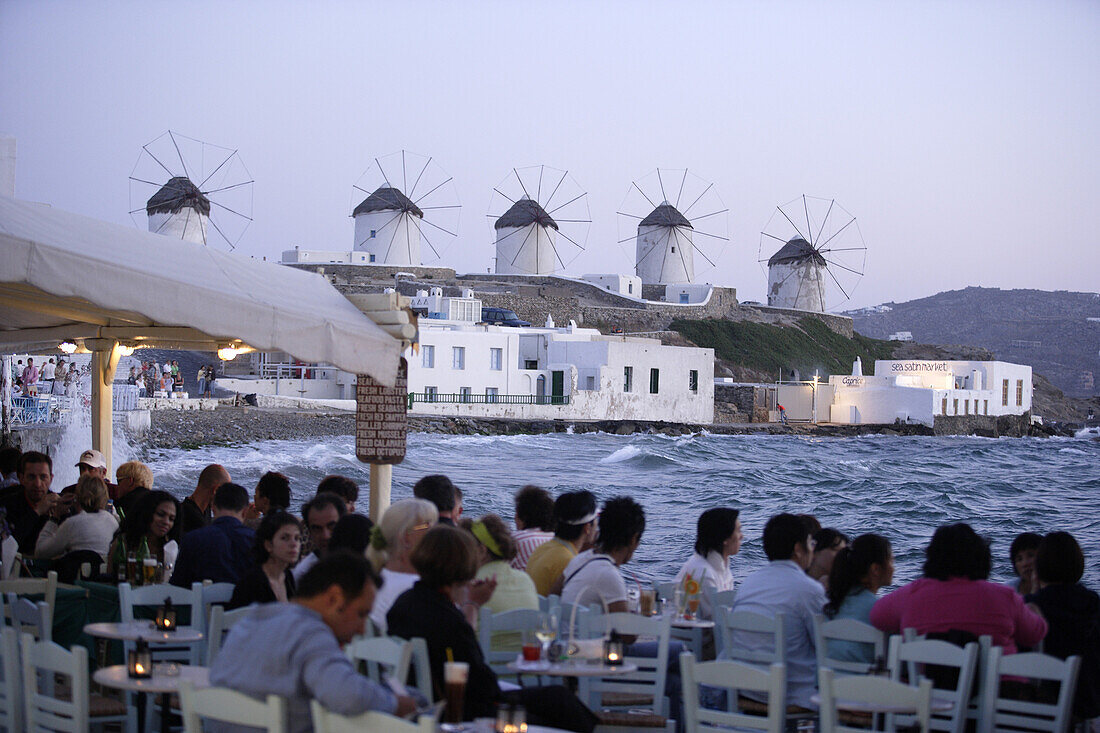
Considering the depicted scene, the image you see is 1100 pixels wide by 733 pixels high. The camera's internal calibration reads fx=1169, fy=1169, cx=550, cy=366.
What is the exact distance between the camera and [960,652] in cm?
381

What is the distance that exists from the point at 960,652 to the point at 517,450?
31501 millimetres

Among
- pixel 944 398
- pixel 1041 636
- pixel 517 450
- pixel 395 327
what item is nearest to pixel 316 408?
pixel 517 450

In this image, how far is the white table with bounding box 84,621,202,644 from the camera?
418 cm

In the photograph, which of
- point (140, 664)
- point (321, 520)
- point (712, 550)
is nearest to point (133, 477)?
point (321, 520)

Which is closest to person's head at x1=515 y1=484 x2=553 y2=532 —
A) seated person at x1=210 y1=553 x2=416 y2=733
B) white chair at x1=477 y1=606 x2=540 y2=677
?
white chair at x1=477 y1=606 x2=540 y2=677

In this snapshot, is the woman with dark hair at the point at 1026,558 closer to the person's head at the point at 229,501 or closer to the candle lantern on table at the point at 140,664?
the person's head at the point at 229,501

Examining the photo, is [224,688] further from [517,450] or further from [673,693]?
[517,450]

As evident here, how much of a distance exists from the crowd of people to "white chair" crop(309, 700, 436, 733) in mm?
30

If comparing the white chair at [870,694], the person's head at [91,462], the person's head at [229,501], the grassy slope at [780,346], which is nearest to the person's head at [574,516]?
the person's head at [229,501]

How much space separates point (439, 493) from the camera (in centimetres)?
553

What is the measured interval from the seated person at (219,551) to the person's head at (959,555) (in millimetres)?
2871

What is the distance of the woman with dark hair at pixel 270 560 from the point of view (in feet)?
14.7

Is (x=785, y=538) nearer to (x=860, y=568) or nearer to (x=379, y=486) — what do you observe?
(x=860, y=568)

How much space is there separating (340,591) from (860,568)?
246cm
